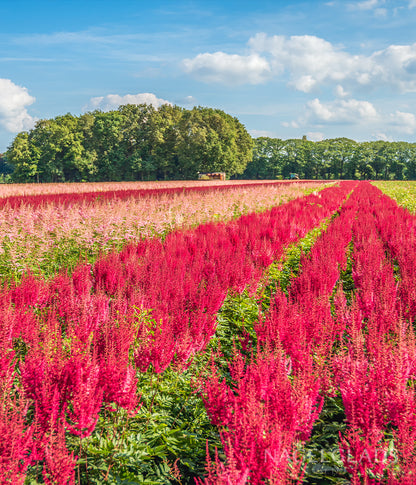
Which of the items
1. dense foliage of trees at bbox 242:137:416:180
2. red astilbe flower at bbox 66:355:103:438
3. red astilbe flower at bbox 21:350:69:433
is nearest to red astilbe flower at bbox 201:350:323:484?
red astilbe flower at bbox 66:355:103:438

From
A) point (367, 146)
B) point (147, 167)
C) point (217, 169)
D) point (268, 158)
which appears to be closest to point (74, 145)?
point (147, 167)

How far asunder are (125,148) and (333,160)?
224 ft

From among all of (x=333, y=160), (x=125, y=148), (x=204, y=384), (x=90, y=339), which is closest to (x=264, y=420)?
(x=204, y=384)

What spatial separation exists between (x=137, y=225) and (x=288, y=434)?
781 centimetres

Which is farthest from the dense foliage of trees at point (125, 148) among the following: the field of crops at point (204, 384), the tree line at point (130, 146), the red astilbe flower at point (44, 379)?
the red astilbe flower at point (44, 379)

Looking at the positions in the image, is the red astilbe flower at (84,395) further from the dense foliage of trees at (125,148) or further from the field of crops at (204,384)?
the dense foliage of trees at (125,148)

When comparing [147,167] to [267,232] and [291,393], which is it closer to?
[267,232]

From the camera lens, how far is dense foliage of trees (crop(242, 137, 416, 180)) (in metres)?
104

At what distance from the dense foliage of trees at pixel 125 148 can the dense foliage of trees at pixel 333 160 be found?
3646cm

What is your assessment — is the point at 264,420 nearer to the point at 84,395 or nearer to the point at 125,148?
the point at 84,395

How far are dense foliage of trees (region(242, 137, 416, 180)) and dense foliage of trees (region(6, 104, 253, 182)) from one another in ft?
120

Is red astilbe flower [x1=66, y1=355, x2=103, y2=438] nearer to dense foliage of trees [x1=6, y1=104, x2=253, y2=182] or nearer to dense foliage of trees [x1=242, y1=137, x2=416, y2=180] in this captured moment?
dense foliage of trees [x1=6, y1=104, x2=253, y2=182]

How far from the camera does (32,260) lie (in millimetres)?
6012

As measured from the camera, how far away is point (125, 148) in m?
70.6
